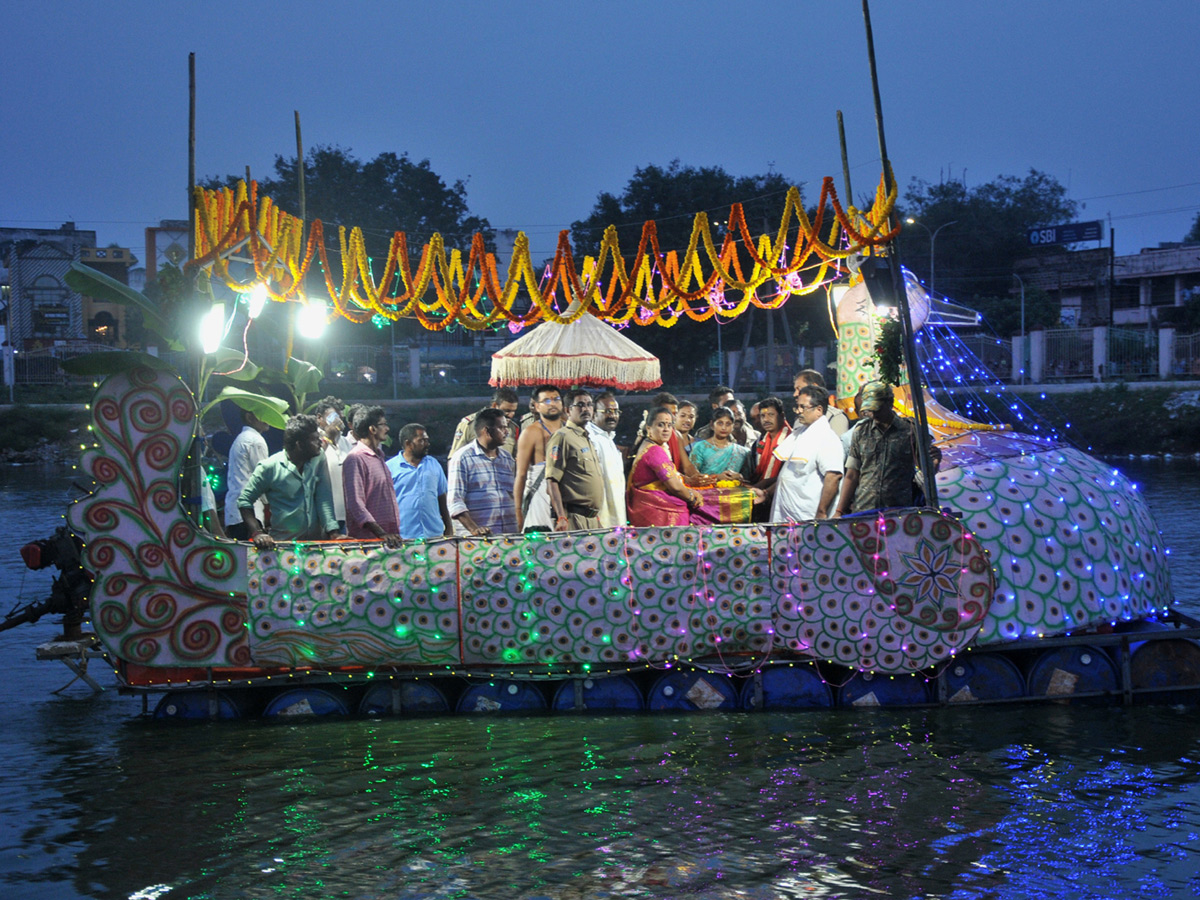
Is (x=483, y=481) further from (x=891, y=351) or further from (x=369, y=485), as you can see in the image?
(x=891, y=351)

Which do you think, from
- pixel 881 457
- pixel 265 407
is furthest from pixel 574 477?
pixel 265 407

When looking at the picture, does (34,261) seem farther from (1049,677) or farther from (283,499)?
(1049,677)

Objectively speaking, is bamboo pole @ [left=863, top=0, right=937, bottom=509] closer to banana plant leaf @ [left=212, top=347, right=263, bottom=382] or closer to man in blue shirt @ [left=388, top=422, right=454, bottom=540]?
man in blue shirt @ [left=388, top=422, right=454, bottom=540]

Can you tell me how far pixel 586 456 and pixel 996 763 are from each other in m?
3.18

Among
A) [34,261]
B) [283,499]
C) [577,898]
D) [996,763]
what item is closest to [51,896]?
[577,898]

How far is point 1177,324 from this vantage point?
40062 mm

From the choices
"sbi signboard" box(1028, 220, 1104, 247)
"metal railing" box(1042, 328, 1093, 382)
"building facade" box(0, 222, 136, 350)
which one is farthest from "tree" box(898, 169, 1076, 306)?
"building facade" box(0, 222, 136, 350)

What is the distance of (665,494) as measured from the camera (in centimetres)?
762

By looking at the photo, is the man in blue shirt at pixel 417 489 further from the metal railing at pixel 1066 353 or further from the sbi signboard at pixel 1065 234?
the sbi signboard at pixel 1065 234

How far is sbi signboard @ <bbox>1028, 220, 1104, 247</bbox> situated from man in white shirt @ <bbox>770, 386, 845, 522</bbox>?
44094mm

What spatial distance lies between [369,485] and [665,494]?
2020mm

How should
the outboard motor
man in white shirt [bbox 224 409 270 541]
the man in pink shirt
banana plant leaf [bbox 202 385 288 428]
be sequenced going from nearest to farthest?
1. the man in pink shirt
2. the outboard motor
3. banana plant leaf [bbox 202 385 288 428]
4. man in white shirt [bbox 224 409 270 541]

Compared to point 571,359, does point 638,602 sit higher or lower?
lower

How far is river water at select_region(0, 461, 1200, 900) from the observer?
4719 mm
